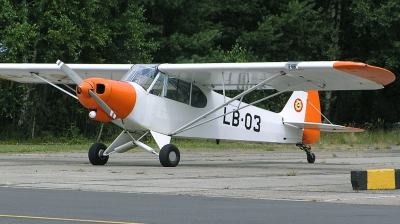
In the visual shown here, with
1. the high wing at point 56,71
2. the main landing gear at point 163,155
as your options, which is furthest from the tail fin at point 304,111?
the main landing gear at point 163,155

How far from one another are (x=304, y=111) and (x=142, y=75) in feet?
21.2

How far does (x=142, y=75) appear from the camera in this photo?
1753cm

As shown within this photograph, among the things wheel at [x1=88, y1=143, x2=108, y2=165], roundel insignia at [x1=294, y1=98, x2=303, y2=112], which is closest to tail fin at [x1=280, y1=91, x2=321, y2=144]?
roundel insignia at [x1=294, y1=98, x2=303, y2=112]

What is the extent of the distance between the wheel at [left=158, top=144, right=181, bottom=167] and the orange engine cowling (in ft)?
3.71

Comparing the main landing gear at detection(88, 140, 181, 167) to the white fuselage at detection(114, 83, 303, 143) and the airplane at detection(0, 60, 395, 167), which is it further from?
the white fuselage at detection(114, 83, 303, 143)

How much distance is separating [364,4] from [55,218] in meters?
36.8

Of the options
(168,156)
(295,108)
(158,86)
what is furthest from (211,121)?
(295,108)

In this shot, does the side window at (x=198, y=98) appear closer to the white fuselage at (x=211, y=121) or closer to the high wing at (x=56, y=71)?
the white fuselage at (x=211, y=121)

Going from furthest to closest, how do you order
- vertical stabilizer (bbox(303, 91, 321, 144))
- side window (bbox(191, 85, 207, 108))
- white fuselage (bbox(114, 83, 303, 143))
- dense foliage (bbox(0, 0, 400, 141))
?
dense foliage (bbox(0, 0, 400, 141)) < vertical stabilizer (bbox(303, 91, 321, 144)) < side window (bbox(191, 85, 207, 108)) < white fuselage (bbox(114, 83, 303, 143))

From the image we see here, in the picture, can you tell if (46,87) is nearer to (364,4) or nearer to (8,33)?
(8,33)

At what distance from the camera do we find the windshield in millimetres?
17406

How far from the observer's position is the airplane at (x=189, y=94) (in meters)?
16.4

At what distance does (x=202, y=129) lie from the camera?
19.1 m

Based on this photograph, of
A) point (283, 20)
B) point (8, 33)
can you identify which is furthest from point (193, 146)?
point (283, 20)
